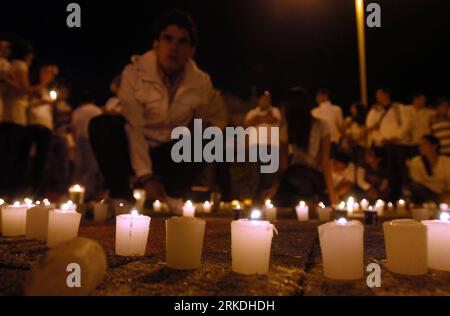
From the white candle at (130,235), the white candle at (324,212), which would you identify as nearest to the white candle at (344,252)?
the white candle at (130,235)

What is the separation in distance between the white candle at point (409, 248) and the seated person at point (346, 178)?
16.7ft

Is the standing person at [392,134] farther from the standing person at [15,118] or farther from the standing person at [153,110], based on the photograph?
the standing person at [15,118]

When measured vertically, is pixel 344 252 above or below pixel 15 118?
below

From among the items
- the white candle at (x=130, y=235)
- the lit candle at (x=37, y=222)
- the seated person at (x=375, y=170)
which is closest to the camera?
the white candle at (x=130, y=235)

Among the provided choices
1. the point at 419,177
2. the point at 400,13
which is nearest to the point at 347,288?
the point at 419,177

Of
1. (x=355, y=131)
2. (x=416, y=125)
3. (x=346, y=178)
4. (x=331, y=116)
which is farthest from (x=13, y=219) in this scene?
(x=416, y=125)

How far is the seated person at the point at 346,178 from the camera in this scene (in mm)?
6859

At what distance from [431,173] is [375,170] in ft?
3.46

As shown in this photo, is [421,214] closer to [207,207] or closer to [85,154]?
[207,207]

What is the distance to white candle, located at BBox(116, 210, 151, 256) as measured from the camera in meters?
2.11

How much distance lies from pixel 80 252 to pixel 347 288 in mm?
996

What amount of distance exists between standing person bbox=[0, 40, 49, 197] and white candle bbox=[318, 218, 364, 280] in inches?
175

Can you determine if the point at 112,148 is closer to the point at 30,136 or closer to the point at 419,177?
the point at 30,136

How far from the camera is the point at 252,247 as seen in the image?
1.76 metres
